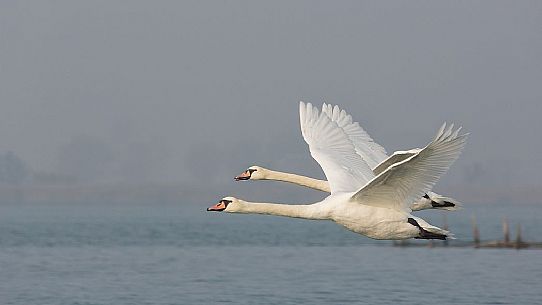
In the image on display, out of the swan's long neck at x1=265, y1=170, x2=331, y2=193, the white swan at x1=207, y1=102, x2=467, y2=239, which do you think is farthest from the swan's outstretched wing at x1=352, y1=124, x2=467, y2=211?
the swan's long neck at x1=265, y1=170, x2=331, y2=193

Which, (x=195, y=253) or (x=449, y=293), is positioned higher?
(x=195, y=253)

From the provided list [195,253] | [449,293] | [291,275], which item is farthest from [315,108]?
[195,253]

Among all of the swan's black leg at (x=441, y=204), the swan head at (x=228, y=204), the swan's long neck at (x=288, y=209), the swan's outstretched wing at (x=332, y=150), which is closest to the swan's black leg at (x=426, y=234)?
the swan's long neck at (x=288, y=209)

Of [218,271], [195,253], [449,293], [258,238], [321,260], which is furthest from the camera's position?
[258,238]

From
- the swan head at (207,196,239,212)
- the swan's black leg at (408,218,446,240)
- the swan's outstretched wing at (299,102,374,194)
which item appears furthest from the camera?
the swan's outstretched wing at (299,102,374,194)

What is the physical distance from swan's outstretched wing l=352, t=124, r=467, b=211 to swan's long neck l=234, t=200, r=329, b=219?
2.06 ft

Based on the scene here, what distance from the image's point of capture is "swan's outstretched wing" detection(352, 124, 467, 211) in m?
18.2

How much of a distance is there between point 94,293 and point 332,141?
33.9 metres

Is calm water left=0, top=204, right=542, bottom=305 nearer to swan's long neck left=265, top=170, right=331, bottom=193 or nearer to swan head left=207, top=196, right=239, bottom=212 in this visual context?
swan's long neck left=265, top=170, right=331, bottom=193

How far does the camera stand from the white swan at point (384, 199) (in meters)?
18.4

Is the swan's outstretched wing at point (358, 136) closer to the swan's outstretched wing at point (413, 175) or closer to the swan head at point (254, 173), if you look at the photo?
the swan head at point (254, 173)

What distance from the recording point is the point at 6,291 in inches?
2307

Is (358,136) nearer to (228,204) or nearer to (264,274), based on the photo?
(228,204)

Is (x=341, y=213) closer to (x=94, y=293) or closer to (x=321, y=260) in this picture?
(x=94, y=293)
